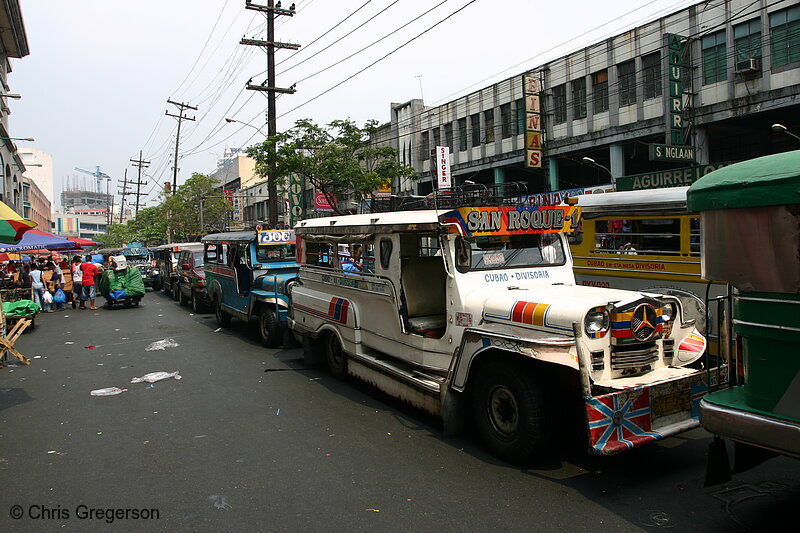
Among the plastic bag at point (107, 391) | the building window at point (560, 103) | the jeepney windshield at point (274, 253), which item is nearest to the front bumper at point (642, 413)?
the plastic bag at point (107, 391)

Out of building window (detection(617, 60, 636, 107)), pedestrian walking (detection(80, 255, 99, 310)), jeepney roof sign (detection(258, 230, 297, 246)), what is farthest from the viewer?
building window (detection(617, 60, 636, 107))

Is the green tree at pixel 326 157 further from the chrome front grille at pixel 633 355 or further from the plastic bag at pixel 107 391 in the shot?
the chrome front grille at pixel 633 355

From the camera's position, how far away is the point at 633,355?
16.0ft

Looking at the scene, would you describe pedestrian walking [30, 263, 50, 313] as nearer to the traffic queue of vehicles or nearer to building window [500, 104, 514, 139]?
the traffic queue of vehicles

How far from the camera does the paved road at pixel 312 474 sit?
410cm

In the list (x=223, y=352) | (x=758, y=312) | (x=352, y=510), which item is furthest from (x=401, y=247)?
(x=223, y=352)

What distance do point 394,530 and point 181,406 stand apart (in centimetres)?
435

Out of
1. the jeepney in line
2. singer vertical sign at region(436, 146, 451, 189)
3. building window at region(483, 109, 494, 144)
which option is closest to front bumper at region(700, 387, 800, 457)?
the jeepney in line

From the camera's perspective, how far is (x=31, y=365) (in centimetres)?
1018

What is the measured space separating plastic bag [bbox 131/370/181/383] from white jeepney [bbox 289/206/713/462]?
9.36 ft

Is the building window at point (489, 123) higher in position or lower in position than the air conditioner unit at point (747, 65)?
higher

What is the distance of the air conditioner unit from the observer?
58.0 feet

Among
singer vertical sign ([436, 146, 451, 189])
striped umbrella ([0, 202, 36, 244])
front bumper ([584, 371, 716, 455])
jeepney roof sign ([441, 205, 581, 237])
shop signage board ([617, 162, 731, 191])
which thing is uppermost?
singer vertical sign ([436, 146, 451, 189])

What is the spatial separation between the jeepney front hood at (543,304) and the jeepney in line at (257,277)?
530cm
